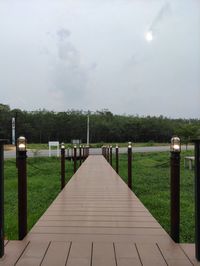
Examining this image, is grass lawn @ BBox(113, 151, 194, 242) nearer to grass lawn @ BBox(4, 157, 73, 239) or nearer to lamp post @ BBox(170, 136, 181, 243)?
lamp post @ BBox(170, 136, 181, 243)

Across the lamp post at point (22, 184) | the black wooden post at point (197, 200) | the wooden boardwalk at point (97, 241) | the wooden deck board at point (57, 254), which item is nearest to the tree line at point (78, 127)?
the wooden boardwalk at point (97, 241)

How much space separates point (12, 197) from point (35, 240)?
4781 mm

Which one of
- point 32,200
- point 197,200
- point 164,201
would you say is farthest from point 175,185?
point 32,200

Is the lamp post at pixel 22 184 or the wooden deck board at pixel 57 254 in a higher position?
the lamp post at pixel 22 184

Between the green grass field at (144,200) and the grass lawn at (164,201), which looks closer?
Answer: the grass lawn at (164,201)

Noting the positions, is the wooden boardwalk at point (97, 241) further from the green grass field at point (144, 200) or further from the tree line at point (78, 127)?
the tree line at point (78, 127)

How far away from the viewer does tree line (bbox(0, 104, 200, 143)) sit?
59094 mm

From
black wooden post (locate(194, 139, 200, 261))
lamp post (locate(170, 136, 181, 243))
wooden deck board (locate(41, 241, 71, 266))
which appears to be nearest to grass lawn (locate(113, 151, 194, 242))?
lamp post (locate(170, 136, 181, 243))

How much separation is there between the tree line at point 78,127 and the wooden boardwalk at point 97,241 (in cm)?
5061

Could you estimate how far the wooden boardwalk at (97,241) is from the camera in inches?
119

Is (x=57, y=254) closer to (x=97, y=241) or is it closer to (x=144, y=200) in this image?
(x=97, y=241)

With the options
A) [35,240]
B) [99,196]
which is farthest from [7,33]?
[35,240]

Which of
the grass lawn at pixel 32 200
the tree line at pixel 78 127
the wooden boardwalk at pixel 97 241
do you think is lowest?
the grass lawn at pixel 32 200

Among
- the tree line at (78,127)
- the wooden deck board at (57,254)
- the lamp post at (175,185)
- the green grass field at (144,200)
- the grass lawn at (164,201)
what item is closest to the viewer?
the wooden deck board at (57,254)
